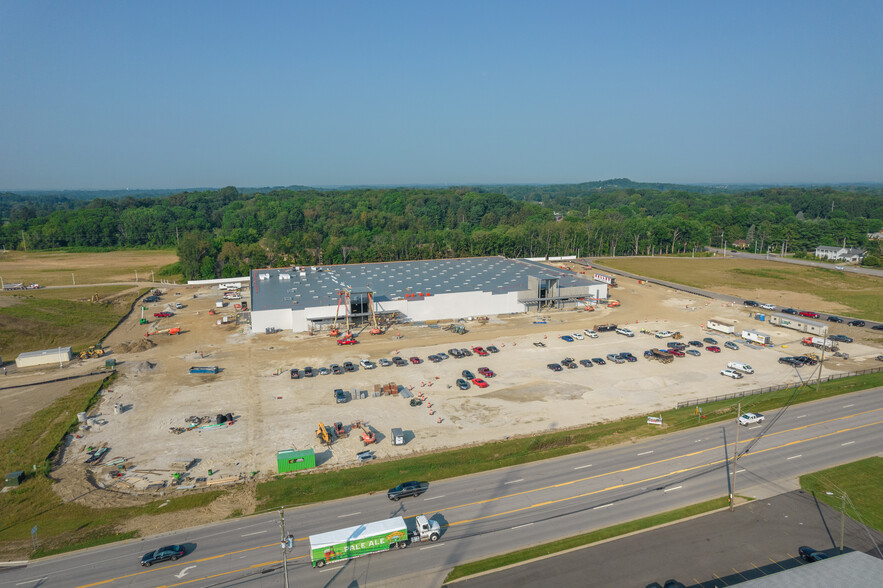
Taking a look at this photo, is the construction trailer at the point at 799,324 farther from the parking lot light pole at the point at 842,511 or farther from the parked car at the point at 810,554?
the parked car at the point at 810,554

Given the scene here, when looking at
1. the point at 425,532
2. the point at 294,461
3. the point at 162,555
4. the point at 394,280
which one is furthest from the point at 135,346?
the point at 425,532

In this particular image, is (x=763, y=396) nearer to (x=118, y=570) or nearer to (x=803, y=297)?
(x=118, y=570)

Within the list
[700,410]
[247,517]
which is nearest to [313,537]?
[247,517]

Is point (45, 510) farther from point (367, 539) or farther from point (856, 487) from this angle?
point (856, 487)

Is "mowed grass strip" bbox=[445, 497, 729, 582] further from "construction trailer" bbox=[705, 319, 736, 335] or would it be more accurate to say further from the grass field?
the grass field

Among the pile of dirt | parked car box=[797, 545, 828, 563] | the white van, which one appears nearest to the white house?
the white van

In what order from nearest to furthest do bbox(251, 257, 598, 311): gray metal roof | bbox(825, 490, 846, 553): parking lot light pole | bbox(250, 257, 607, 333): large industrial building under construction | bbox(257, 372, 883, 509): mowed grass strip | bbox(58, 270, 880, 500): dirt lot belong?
bbox(825, 490, 846, 553): parking lot light pole, bbox(257, 372, 883, 509): mowed grass strip, bbox(58, 270, 880, 500): dirt lot, bbox(250, 257, 607, 333): large industrial building under construction, bbox(251, 257, 598, 311): gray metal roof
